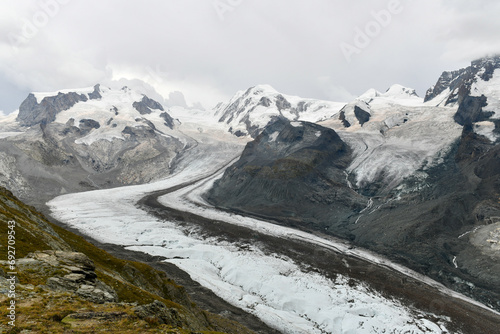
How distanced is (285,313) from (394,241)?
37.6 metres

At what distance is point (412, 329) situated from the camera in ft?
98.7

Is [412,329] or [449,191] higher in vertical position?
[449,191]

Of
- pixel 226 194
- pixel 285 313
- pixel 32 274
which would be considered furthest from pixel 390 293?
pixel 226 194

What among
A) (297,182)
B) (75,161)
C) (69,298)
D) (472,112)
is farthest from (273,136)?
(69,298)

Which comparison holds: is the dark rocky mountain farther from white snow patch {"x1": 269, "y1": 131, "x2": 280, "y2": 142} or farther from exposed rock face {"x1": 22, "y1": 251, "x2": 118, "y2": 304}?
exposed rock face {"x1": 22, "y1": 251, "x2": 118, "y2": 304}

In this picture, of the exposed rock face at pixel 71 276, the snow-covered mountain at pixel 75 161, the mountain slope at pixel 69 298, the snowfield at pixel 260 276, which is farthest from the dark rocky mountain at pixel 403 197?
the snow-covered mountain at pixel 75 161

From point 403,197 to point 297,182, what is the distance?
31.8 metres

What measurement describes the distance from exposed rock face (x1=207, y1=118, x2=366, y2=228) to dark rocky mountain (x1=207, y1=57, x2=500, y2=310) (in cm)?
32

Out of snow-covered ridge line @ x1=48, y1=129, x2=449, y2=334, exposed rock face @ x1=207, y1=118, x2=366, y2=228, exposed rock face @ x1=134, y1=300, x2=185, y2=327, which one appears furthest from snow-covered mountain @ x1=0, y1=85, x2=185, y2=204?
exposed rock face @ x1=134, y1=300, x2=185, y2=327

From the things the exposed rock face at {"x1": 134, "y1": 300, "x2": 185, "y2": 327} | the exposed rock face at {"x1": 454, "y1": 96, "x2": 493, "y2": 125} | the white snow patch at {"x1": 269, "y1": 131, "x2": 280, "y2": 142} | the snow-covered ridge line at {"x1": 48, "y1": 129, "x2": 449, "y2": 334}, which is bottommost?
the snow-covered ridge line at {"x1": 48, "y1": 129, "x2": 449, "y2": 334}

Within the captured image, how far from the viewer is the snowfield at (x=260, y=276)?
31.2m

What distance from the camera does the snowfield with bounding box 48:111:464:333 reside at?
31.2 meters

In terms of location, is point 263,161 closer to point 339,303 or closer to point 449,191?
point 449,191

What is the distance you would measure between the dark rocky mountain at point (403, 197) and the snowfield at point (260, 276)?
8.47 m
